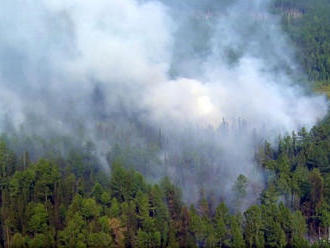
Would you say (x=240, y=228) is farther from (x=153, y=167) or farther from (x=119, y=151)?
(x=119, y=151)

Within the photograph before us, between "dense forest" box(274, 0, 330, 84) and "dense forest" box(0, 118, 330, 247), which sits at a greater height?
"dense forest" box(274, 0, 330, 84)

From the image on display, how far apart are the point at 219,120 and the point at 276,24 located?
47928mm

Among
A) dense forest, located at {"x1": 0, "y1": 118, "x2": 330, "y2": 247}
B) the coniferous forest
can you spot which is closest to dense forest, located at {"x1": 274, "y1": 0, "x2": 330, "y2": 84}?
the coniferous forest

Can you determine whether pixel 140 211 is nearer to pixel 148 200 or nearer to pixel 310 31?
pixel 148 200

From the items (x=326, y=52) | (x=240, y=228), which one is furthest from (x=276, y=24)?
(x=240, y=228)

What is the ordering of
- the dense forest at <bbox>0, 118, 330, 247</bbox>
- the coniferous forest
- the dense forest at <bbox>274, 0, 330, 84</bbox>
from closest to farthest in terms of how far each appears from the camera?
the dense forest at <bbox>0, 118, 330, 247</bbox> → the coniferous forest → the dense forest at <bbox>274, 0, 330, 84</bbox>

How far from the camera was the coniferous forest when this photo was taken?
3459 centimetres

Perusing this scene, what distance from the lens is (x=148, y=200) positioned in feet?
123

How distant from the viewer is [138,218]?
36.2 meters

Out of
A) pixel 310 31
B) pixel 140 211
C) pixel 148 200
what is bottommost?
pixel 140 211

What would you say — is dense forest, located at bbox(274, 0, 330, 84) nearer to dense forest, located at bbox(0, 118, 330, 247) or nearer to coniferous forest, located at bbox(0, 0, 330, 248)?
coniferous forest, located at bbox(0, 0, 330, 248)

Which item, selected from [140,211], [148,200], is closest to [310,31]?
[148,200]

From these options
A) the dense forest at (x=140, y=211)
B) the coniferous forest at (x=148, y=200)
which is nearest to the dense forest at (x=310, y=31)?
the coniferous forest at (x=148, y=200)

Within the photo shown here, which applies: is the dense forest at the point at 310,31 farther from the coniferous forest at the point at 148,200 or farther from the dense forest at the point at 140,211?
the dense forest at the point at 140,211
